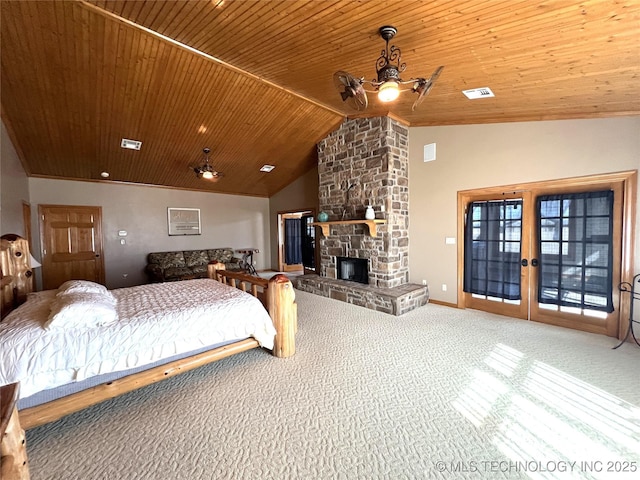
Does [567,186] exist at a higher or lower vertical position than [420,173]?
lower

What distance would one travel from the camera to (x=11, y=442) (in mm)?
1174

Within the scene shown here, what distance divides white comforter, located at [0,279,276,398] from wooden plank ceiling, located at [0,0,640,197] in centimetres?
278

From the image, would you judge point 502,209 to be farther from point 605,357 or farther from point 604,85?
point 605,357

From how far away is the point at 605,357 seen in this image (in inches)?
115

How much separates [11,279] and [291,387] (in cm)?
297

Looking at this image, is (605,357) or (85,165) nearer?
(605,357)

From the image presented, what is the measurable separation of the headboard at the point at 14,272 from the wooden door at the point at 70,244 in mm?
3964

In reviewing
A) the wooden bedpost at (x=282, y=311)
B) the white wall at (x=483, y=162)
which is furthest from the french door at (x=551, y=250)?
the wooden bedpost at (x=282, y=311)

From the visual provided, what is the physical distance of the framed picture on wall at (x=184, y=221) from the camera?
7.40m

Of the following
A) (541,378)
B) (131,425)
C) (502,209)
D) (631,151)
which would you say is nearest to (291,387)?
(131,425)

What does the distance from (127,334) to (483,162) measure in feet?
16.8

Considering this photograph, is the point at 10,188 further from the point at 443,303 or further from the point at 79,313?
the point at 443,303

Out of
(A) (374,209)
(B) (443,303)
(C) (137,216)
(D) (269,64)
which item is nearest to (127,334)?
(D) (269,64)

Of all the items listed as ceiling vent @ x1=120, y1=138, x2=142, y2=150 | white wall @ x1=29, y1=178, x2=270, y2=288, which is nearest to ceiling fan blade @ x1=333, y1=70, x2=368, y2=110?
ceiling vent @ x1=120, y1=138, x2=142, y2=150
